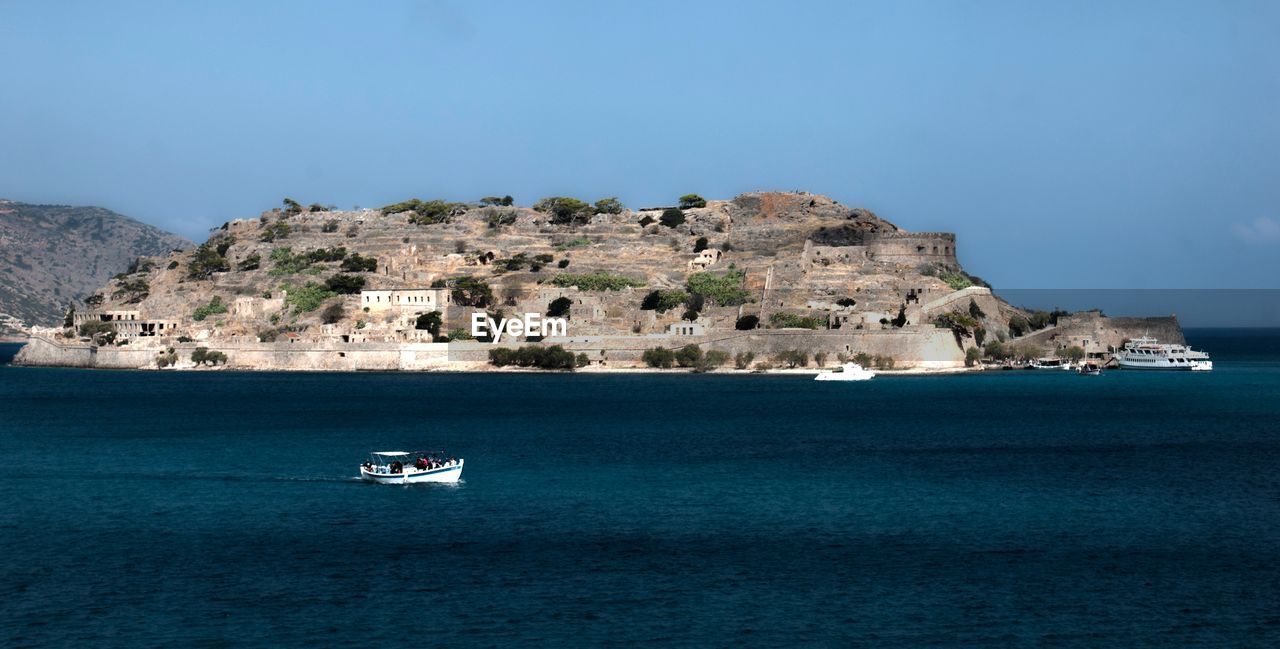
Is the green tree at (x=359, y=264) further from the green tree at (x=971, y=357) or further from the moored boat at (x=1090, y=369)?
the moored boat at (x=1090, y=369)

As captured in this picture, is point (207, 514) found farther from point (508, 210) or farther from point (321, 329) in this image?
point (508, 210)

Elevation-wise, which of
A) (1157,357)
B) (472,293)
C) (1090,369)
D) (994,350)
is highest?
(472,293)

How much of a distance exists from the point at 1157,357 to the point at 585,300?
88.8 ft

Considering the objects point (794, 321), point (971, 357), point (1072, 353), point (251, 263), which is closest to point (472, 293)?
point (251, 263)

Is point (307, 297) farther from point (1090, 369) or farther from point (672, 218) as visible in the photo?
point (1090, 369)

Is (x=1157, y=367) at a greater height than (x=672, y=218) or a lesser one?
lesser

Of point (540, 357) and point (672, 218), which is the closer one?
point (540, 357)

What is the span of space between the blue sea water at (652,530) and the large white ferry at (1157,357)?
26.8 metres

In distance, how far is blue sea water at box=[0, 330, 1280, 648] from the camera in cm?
1902

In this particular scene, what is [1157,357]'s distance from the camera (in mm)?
74812

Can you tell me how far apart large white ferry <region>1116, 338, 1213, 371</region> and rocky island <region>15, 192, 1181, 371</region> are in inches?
43.0

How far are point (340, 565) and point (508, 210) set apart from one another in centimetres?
7538

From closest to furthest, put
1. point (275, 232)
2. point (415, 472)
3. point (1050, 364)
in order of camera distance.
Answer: point (415, 472) → point (1050, 364) → point (275, 232)

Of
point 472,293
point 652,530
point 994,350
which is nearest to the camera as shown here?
point 652,530
